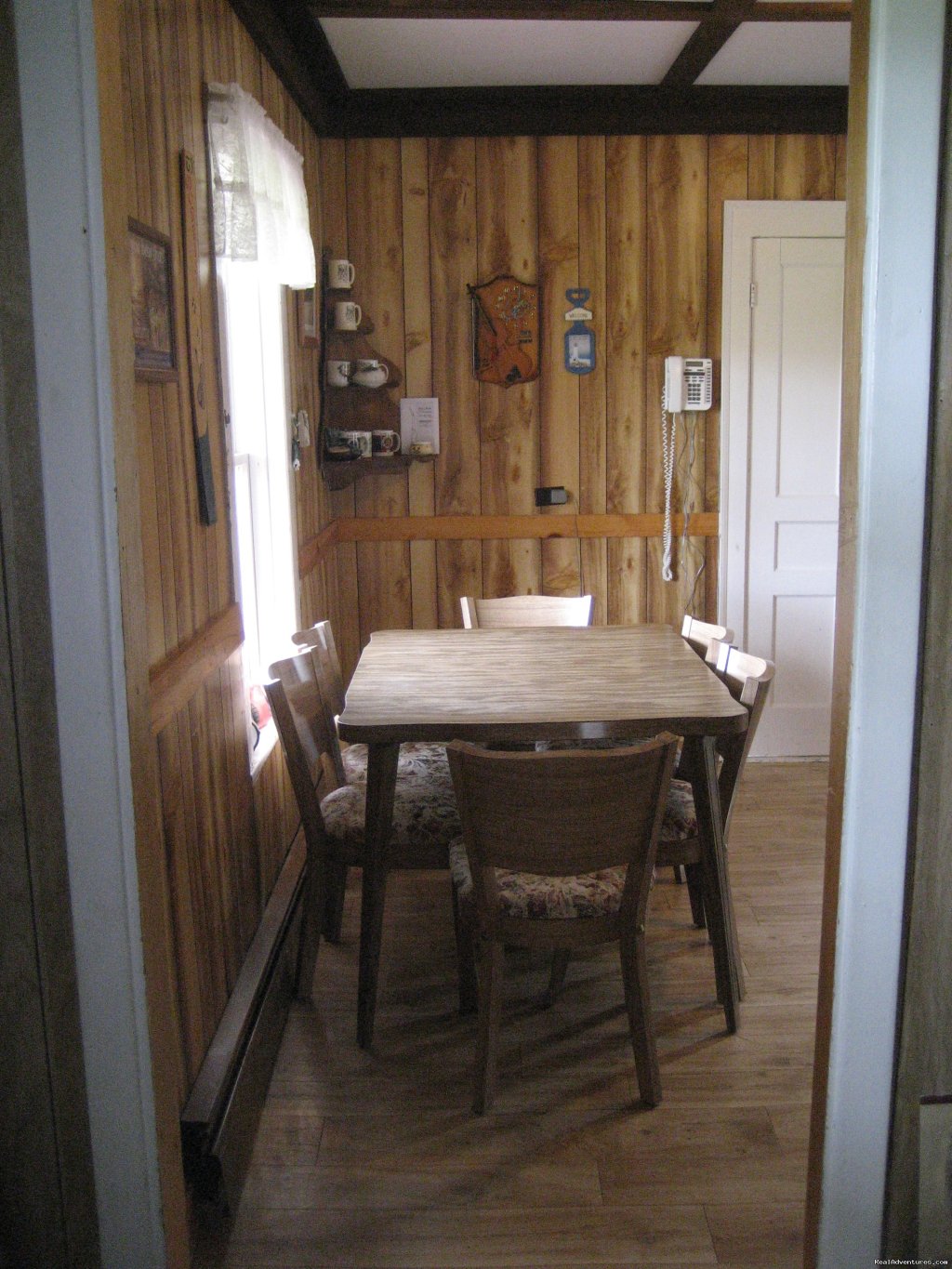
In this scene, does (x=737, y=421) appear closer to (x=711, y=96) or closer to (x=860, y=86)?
(x=711, y=96)

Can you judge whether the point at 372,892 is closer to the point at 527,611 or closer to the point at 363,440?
the point at 527,611

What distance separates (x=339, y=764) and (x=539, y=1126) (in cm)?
117

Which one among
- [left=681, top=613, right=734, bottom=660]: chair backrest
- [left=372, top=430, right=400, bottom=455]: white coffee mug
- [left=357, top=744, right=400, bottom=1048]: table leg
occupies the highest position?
[left=372, top=430, right=400, bottom=455]: white coffee mug

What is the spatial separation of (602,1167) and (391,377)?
3070 millimetres

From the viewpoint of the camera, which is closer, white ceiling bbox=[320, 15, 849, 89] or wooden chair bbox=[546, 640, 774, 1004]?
wooden chair bbox=[546, 640, 774, 1004]

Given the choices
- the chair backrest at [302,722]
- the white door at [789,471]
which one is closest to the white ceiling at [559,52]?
the white door at [789,471]

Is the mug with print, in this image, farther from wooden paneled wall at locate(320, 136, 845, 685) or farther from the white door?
the white door

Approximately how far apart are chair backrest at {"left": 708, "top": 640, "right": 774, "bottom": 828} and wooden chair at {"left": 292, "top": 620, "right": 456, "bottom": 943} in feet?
2.31

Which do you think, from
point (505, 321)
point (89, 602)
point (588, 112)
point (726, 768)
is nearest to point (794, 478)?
point (505, 321)

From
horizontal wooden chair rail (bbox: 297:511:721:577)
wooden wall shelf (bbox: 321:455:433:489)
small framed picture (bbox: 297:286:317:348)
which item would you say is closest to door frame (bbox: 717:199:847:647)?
horizontal wooden chair rail (bbox: 297:511:721:577)

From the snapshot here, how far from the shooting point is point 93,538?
56.5 inches

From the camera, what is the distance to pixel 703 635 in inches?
135

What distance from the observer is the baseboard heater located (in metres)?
2.05

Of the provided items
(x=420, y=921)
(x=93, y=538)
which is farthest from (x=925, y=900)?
(x=420, y=921)
